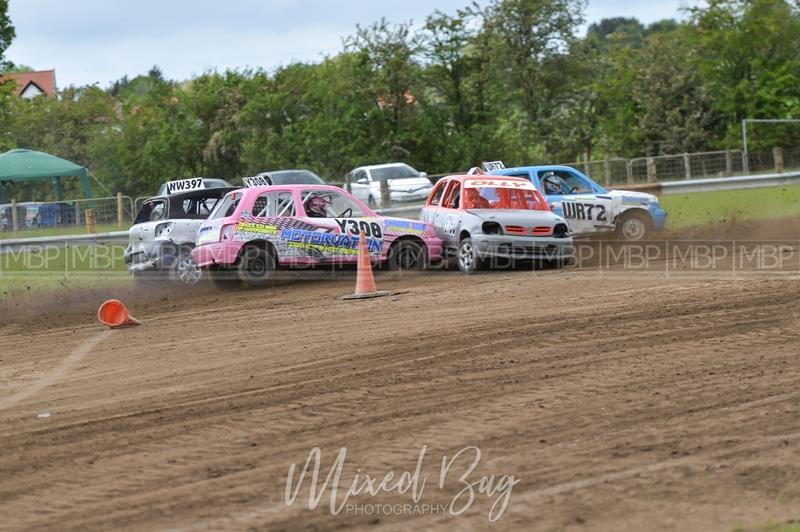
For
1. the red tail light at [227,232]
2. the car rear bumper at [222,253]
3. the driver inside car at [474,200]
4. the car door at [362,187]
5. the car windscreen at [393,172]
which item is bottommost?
the car rear bumper at [222,253]

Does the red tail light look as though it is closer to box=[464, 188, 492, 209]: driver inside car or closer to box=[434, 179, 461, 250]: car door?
box=[434, 179, 461, 250]: car door

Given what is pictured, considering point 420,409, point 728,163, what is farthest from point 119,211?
point 420,409

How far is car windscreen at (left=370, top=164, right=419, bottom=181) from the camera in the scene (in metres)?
33.4

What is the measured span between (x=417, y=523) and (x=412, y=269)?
12.8m

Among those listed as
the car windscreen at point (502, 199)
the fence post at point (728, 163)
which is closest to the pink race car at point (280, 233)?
the car windscreen at point (502, 199)

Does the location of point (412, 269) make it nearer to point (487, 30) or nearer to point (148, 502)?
point (148, 502)

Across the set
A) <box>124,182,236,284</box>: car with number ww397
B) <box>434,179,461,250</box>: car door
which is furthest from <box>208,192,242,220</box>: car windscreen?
<box>434,179,461,250</box>: car door

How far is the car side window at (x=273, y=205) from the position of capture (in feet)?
57.7

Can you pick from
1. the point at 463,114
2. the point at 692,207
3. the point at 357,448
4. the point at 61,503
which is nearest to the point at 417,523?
the point at 357,448

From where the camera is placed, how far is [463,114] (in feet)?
139

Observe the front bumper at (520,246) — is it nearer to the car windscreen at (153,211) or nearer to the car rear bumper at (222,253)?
the car rear bumper at (222,253)

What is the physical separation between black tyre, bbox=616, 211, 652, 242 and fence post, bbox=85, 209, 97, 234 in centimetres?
1238

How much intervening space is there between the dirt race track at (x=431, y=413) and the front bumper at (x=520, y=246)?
357 centimetres

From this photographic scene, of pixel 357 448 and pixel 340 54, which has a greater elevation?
pixel 340 54
